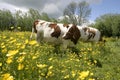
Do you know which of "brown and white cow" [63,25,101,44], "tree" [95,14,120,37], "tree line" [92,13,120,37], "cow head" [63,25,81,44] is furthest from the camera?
"tree" [95,14,120,37]

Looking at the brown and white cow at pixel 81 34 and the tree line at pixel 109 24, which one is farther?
the tree line at pixel 109 24

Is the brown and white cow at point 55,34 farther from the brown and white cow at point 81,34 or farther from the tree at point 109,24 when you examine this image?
the tree at point 109,24

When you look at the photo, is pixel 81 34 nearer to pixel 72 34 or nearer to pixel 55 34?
pixel 72 34

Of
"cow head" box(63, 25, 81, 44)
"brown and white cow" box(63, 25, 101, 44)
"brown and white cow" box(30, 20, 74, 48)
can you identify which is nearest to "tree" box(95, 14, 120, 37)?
"brown and white cow" box(63, 25, 101, 44)

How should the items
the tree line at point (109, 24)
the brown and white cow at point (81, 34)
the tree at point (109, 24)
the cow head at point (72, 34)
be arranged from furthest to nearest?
the tree at point (109, 24) → the tree line at point (109, 24) → the brown and white cow at point (81, 34) → the cow head at point (72, 34)

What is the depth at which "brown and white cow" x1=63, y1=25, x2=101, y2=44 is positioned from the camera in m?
11.8

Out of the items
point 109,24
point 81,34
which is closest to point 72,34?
point 81,34

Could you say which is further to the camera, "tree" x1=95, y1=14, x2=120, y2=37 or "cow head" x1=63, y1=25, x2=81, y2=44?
"tree" x1=95, y1=14, x2=120, y2=37

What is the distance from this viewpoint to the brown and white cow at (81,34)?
11829 millimetres

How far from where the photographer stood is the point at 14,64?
384cm

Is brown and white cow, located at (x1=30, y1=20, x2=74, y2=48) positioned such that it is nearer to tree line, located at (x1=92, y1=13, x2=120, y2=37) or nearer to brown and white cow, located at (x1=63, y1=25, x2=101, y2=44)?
brown and white cow, located at (x1=63, y1=25, x2=101, y2=44)

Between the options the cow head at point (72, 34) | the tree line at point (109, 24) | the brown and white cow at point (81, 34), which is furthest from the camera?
the tree line at point (109, 24)

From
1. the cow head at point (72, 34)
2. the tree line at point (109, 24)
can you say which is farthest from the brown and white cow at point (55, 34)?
the tree line at point (109, 24)

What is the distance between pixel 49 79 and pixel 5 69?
599 mm
